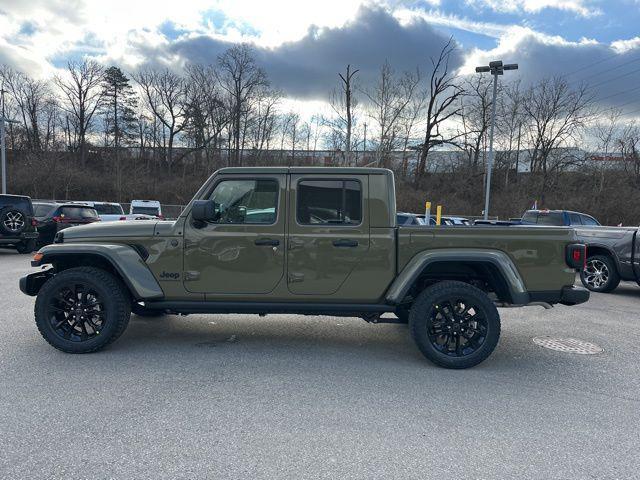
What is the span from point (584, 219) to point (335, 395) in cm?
1450

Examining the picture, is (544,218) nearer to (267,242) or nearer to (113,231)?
(267,242)

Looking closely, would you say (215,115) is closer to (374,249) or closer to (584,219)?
(584,219)

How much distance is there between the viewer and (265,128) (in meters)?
50.9

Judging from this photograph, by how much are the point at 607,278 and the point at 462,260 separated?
696 cm

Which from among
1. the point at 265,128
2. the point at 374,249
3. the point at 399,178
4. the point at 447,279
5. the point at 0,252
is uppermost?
the point at 265,128

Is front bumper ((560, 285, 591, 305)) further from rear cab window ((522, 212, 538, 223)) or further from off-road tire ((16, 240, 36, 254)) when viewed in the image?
off-road tire ((16, 240, 36, 254))

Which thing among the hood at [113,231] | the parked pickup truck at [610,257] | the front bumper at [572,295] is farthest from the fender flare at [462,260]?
the parked pickup truck at [610,257]

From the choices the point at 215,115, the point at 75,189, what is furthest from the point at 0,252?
the point at 215,115

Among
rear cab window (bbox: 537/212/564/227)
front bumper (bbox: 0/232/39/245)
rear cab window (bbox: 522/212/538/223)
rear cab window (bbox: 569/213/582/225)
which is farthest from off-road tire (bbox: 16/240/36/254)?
rear cab window (bbox: 569/213/582/225)

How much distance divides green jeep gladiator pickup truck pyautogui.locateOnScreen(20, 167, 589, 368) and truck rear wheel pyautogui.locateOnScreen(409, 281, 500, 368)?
12 millimetres

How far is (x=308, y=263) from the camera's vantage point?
15.1ft

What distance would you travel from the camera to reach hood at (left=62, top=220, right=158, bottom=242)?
474 cm

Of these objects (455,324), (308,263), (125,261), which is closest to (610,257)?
(455,324)

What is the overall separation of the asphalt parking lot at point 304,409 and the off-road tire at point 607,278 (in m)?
4.20
